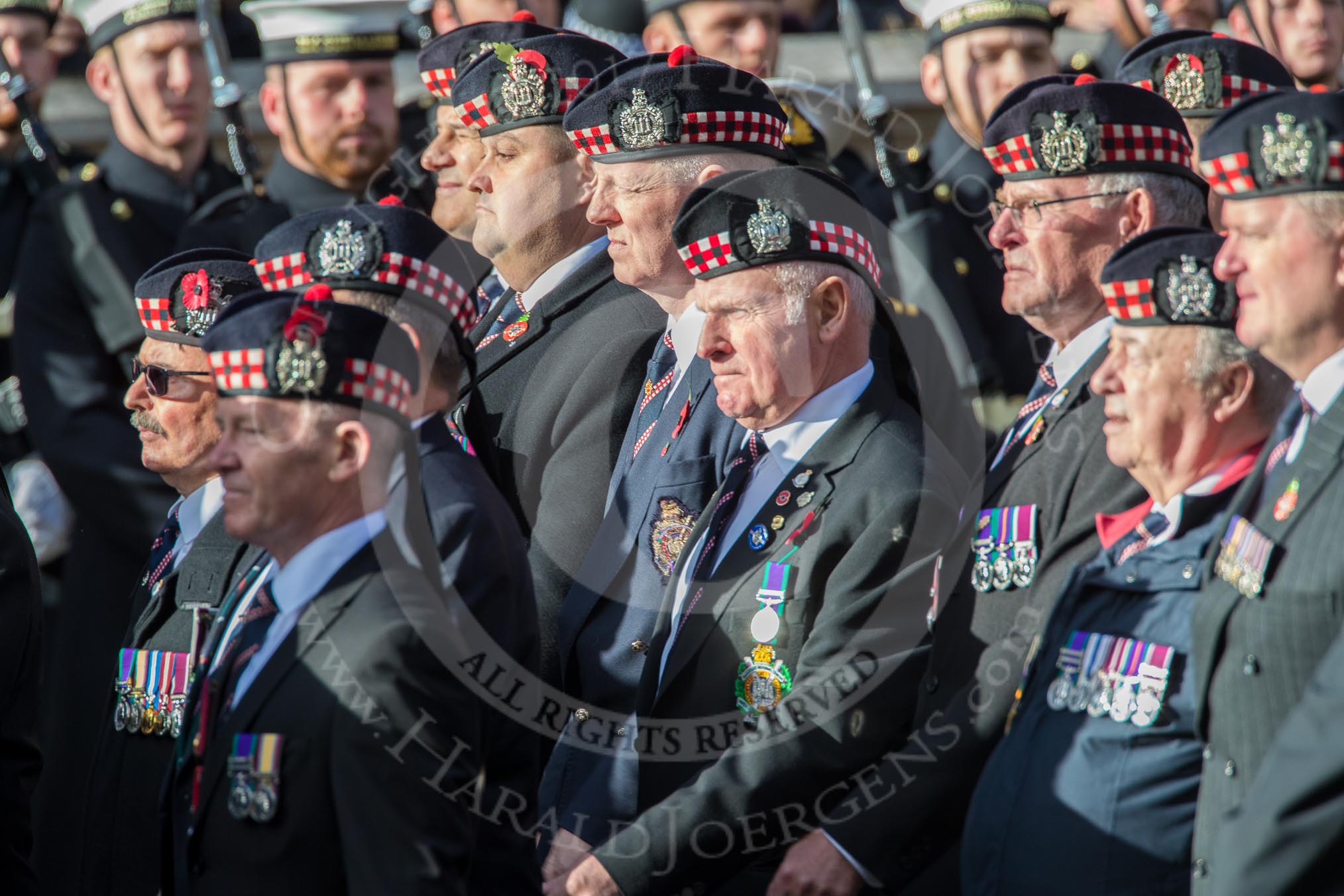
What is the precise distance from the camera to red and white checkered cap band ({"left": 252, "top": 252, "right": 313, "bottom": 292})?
4289mm

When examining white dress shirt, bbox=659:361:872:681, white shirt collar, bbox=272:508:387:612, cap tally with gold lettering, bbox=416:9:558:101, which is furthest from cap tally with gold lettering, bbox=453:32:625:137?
white shirt collar, bbox=272:508:387:612

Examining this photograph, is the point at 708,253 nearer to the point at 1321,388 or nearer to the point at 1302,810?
the point at 1321,388

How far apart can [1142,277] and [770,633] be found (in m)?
1.06

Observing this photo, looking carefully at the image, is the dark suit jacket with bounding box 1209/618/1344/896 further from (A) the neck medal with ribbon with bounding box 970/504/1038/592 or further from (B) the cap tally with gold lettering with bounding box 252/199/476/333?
(B) the cap tally with gold lettering with bounding box 252/199/476/333

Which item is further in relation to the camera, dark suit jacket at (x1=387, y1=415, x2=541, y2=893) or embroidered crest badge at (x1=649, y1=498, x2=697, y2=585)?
embroidered crest badge at (x1=649, y1=498, x2=697, y2=585)

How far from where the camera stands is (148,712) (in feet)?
14.3

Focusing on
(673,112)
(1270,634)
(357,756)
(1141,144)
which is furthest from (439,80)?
(1270,634)

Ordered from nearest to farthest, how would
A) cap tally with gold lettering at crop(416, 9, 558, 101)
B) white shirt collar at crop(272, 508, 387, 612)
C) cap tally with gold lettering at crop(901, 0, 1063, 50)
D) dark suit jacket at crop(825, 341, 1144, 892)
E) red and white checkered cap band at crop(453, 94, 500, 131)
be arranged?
white shirt collar at crop(272, 508, 387, 612)
dark suit jacket at crop(825, 341, 1144, 892)
red and white checkered cap band at crop(453, 94, 500, 131)
cap tally with gold lettering at crop(416, 9, 558, 101)
cap tally with gold lettering at crop(901, 0, 1063, 50)

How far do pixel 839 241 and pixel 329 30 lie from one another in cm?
322

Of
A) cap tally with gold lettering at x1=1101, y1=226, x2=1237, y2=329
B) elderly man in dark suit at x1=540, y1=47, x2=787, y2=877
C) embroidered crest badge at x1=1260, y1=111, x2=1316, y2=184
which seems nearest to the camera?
embroidered crest badge at x1=1260, y1=111, x2=1316, y2=184

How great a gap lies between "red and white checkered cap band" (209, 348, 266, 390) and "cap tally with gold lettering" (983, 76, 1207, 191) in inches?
77.9

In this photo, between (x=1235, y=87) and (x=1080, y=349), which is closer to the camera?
(x=1080, y=349)

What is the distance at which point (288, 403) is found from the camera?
3.54m

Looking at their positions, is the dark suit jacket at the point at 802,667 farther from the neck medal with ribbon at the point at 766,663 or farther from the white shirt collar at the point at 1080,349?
the white shirt collar at the point at 1080,349
